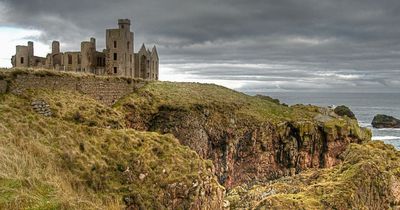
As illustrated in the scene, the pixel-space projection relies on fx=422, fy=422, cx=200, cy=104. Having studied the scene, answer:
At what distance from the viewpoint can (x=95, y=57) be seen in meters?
52.2

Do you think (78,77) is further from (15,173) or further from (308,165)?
(308,165)

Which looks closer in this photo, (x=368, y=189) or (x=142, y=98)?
(x=368, y=189)

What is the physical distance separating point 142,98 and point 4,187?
2943 centimetres

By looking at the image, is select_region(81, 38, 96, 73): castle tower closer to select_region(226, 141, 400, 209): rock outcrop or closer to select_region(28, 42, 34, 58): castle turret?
select_region(28, 42, 34, 58): castle turret

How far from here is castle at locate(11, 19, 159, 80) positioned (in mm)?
48594

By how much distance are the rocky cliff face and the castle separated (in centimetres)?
735

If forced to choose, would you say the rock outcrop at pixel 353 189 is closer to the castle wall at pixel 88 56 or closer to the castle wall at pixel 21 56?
the castle wall at pixel 88 56

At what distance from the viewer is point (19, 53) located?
156 feet

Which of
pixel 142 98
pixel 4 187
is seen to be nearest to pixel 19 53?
pixel 142 98

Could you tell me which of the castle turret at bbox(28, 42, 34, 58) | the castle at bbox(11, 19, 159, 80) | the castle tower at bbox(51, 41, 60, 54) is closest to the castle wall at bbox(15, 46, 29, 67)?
the castle at bbox(11, 19, 159, 80)

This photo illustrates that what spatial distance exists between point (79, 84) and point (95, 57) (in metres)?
18.2

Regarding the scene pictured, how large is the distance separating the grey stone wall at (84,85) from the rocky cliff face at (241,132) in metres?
1.23

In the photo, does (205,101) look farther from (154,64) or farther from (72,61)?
(154,64)

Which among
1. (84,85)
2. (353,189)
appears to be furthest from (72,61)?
(353,189)
